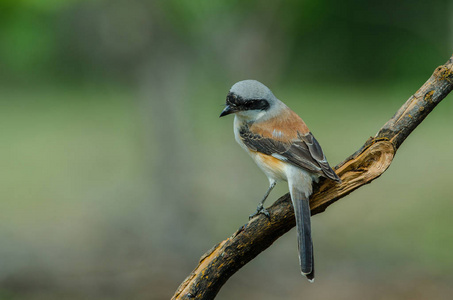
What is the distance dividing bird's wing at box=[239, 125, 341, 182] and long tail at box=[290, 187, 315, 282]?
24cm

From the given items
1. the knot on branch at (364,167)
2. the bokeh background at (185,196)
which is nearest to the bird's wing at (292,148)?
the knot on branch at (364,167)

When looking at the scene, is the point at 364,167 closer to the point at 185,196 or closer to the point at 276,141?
the point at 276,141

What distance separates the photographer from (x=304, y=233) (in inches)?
147

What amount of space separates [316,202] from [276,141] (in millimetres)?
576

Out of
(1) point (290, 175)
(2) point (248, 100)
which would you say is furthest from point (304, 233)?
(2) point (248, 100)

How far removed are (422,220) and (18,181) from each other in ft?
35.2

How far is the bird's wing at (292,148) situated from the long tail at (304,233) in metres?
0.24

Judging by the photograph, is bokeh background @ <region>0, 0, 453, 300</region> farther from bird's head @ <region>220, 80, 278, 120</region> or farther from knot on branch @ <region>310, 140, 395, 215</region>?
knot on branch @ <region>310, 140, 395, 215</region>

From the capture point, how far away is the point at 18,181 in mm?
17203

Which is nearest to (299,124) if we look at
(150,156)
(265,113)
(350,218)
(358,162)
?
(265,113)

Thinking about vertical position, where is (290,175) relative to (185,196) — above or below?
below

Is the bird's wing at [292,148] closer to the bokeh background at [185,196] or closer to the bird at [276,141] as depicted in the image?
the bird at [276,141]

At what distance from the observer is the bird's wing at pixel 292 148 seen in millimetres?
4043

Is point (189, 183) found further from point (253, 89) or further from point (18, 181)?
point (18, 181)
